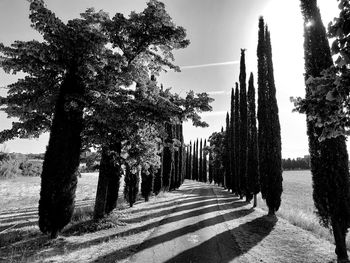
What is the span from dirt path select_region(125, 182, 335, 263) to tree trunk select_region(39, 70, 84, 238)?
342 centimetres

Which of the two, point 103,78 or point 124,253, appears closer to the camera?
point 124,253

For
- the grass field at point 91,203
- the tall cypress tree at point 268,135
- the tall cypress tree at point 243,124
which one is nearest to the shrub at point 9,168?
the grass field at point 91,203

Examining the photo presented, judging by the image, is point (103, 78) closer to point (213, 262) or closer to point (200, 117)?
point (200, 117)

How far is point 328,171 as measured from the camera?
8.73m

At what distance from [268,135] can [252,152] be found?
6415mm

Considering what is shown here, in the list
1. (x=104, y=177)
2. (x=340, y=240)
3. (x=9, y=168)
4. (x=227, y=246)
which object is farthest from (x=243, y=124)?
(x=9, y=168)

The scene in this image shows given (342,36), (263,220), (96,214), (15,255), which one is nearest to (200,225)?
(263,220)

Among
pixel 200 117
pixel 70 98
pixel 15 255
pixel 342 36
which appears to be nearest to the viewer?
pixel 342 36

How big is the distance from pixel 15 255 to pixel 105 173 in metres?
5.70

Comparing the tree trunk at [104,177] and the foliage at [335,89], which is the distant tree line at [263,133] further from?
the foliage at [335,89]

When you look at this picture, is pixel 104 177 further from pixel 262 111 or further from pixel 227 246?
pixel 262 111

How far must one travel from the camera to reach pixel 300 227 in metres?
12.9

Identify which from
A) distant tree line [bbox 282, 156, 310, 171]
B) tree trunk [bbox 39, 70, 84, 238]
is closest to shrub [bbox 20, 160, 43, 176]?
tree trunk [bbox 39, 70, 84, 238]

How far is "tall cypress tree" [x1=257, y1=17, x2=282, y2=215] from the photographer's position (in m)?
16.9
